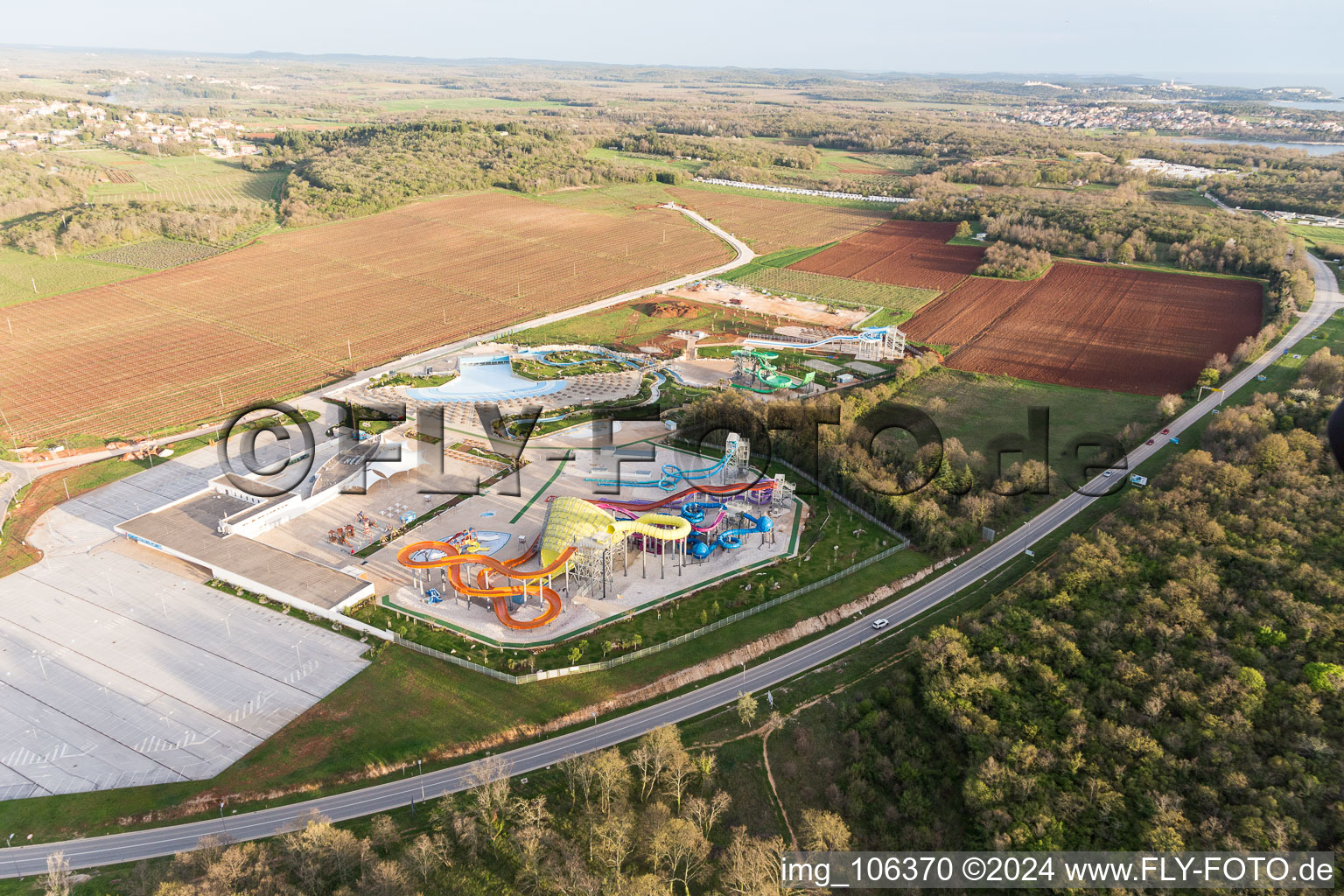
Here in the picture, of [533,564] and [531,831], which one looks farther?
[533,564]

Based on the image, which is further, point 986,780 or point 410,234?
point 410,234

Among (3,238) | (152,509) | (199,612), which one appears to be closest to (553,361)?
(152,509)

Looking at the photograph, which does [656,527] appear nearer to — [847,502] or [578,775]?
[847,502]

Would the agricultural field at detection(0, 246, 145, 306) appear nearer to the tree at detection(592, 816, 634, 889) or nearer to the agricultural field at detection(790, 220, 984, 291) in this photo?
the agricultural field at detection(790, 220, 984, 291)

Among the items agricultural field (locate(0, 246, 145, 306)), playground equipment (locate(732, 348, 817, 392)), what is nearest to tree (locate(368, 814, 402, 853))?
playground equipment (locate(732, 348, 817, 392))

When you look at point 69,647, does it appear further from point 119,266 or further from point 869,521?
point 119,266

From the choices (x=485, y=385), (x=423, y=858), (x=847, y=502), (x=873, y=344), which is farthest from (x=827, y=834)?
(x=873, y=344)
